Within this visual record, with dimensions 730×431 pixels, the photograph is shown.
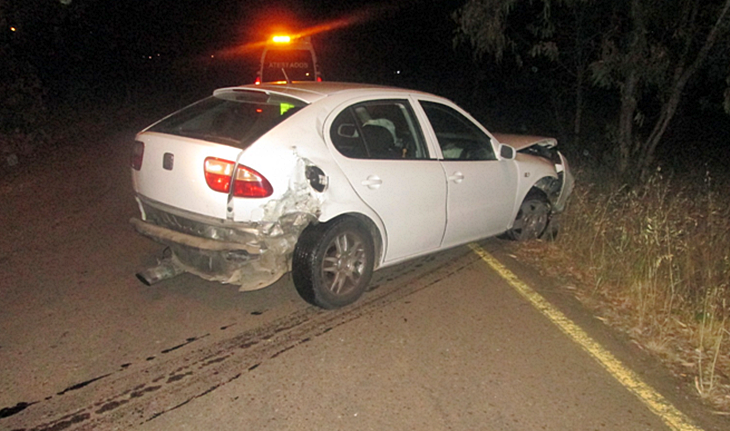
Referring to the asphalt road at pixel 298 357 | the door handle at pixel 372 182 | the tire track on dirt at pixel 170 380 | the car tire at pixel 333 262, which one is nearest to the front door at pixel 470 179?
the asphalt road at pixel 298 357

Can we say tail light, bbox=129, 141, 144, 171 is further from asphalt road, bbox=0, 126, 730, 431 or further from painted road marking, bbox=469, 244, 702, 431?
painted road marking, bbox=469, 244, 702, 431

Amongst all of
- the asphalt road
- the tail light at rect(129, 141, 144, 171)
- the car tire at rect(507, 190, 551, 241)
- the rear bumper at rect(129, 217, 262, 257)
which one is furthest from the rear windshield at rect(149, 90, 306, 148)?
the car tire at rect(507, 190, 551, 241)

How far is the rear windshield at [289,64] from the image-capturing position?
15445mm

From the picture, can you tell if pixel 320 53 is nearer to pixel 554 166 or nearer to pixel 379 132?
pixel 554 166

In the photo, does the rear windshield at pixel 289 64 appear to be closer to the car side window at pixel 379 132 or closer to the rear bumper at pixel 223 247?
the car side window at pixel 379 132

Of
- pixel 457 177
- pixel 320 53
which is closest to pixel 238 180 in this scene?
pixel 457 177

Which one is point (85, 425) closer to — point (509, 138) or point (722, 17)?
point (509, 138)

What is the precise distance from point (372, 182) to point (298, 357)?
1502mm

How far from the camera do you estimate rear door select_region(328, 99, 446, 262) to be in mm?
5055

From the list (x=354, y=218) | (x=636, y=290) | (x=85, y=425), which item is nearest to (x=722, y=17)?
(x=636, y=290)

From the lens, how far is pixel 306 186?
4.74 metres

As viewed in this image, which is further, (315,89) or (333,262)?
(315,89)

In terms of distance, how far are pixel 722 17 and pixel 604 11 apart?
88.1 inches

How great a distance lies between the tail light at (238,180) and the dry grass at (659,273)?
290 centimetres
